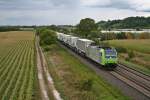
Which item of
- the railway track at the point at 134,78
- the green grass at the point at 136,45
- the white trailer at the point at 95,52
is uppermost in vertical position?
the white trailer at the point at 95,52

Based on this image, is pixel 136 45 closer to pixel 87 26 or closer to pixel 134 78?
pixel 87 26

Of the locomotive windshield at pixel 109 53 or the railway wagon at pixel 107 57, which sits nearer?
the railway wagon at pixel 107 57

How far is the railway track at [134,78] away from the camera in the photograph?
84.3ft

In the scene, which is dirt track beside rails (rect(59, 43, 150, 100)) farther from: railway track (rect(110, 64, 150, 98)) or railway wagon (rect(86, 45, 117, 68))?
railway wagon (rect(86, 45, 117, 68))

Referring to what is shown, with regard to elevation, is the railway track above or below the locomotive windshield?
below

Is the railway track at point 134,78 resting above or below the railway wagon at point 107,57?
below

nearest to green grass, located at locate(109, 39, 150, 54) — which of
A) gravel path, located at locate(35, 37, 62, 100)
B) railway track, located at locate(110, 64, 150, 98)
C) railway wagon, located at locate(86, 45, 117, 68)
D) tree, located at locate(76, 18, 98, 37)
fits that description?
railway wagon, located at locate(86, 45, 117, 68)

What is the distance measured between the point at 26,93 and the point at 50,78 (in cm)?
848

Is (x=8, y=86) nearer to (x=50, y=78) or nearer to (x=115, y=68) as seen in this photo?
(x=50, y=78)

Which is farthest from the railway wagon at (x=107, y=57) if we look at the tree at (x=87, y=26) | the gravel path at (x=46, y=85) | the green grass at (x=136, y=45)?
the tree at (x=87, y=26)

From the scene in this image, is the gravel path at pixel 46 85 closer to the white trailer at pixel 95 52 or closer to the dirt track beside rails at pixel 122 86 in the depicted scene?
the dirt track beside rails at pixel 122 86

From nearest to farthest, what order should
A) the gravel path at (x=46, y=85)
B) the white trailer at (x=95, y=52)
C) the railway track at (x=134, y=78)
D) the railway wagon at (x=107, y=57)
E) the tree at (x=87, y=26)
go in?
the gravel path at (x=46, y=85) → the railway track at (x=134, y=78) → the railway wagon at (x=107, y=57) → the white trailer at (x=95, y=52) → the tree at (x=87, y=26)

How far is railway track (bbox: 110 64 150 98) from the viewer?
25681 millimetres

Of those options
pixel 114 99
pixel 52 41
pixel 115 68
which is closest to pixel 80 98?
pixel 114 99
